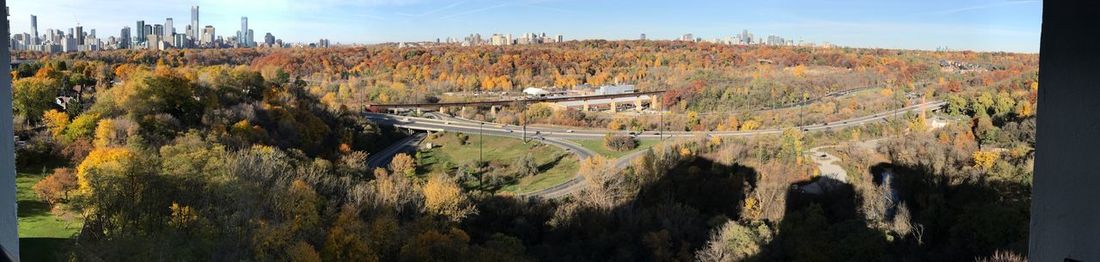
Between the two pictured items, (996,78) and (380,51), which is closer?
(996,78)

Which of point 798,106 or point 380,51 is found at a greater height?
point 380,51

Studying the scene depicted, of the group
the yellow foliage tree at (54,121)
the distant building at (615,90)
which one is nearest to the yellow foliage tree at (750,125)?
the distant building at (615,90)

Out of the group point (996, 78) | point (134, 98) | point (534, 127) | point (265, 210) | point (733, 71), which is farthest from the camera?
point (733, 71)

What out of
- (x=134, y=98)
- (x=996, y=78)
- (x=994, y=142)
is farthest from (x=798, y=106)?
(x=134, y=98)

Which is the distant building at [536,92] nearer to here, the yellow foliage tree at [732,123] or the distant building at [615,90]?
the distant building at [615,90]

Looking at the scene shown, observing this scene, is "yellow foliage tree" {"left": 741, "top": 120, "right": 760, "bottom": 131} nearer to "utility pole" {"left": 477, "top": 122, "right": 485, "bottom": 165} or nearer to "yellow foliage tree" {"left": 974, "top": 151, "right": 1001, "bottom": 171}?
"utility pole" {"left": 477, "top": 122, "right": 485, "bottom": 165}

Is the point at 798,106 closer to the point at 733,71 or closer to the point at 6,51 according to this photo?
the point at 733,71

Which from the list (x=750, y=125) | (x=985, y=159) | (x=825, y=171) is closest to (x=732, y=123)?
(x=750, y=125)
